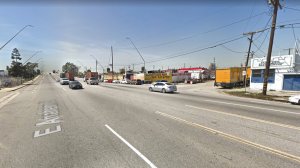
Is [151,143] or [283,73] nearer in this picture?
[151,143]

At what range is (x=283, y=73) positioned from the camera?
1137 inches

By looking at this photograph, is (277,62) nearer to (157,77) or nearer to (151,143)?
(151,143)

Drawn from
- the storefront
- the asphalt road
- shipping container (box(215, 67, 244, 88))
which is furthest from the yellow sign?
the asphalt road

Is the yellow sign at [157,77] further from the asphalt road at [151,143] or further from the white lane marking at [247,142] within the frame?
the white lane marking at [247,142]

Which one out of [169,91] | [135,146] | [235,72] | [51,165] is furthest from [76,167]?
[235,72]

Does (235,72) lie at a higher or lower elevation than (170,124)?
higher

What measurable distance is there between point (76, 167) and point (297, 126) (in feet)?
28.3

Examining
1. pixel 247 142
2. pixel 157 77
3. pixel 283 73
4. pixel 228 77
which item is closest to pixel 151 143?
pixel 247 142

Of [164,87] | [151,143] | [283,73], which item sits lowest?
[151,143]

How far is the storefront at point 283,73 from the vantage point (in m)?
27.5

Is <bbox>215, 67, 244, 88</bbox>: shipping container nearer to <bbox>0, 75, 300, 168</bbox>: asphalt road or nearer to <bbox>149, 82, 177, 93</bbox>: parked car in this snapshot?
<bbox>149, 82, 177, 93</bbox>: parked car

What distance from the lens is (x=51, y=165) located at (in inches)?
195

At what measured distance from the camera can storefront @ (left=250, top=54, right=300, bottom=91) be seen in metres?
27.5

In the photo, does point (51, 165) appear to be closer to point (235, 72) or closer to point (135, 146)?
point (135, 146)
